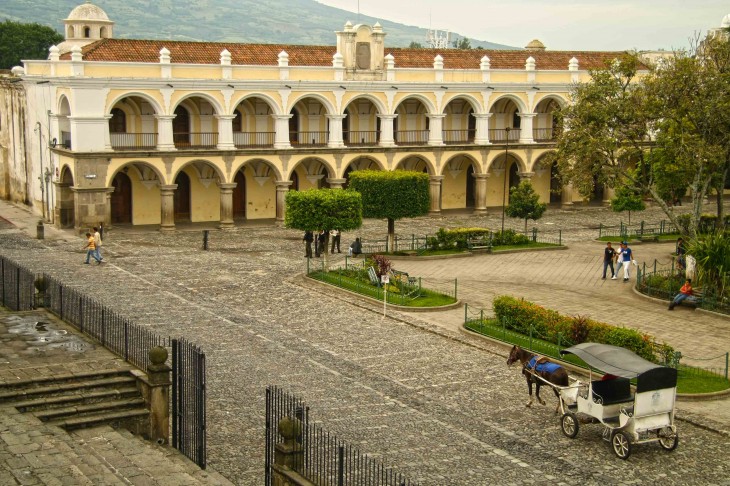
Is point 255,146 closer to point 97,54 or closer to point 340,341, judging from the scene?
point 97,54

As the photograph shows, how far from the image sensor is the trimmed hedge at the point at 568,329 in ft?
67.1

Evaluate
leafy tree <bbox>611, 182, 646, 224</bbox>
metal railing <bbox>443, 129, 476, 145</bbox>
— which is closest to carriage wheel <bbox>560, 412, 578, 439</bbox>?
leafy tree <bbox>611, 182, 646, 224</bbox>

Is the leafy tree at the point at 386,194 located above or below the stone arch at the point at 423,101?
below

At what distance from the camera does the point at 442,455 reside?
622 inches

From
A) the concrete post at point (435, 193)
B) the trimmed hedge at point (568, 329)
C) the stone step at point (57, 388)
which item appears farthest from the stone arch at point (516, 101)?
the stone step at point (57, 388)

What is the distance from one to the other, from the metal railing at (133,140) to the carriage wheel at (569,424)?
28127 millimetres

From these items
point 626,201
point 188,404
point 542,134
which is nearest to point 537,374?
point 188,404

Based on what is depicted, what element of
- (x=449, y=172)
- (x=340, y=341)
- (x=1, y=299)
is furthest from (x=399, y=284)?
(x=449, y=172)

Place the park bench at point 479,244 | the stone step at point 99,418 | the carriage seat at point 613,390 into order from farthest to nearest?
the park bench at point 479,244 → the carriage seat at point 613,390 → the stone step at point 99,418

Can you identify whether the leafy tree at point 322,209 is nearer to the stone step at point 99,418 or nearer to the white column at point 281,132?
the white column at point 281,132

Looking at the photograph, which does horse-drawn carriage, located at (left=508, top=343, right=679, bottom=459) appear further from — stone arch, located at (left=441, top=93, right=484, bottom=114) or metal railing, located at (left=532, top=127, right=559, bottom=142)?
metal railing, located at (left=532, top=127, right=559, bottom=142)

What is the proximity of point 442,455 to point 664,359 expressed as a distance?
707 centimetres

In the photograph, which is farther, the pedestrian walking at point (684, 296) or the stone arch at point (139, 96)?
the stone arch at point (139, 96)

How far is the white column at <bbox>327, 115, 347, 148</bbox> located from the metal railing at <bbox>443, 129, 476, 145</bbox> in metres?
6.29
